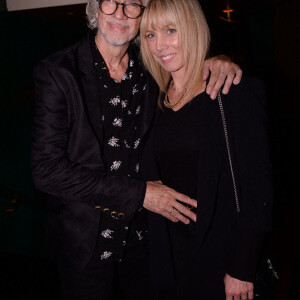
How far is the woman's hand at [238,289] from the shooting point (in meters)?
1.40

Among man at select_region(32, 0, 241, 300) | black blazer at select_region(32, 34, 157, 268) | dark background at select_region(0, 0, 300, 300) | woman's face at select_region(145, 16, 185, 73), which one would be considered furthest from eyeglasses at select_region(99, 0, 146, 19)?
dark background at select_region(0, 0, 300, 300)

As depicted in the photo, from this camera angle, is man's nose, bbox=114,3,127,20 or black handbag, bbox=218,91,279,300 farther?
man's nose, bbox=114,3,127,20

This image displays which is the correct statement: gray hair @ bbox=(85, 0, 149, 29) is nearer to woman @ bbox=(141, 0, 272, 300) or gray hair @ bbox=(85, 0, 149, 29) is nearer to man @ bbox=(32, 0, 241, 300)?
man @ bbox=(32, 0, 241, 300)

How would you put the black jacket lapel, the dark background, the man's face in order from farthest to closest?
1. the dark background
2. the man's face
3. the black jacket lapel

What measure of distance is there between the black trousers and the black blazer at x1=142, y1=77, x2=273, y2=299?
0.52m

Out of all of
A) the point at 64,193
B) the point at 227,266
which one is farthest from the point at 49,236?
the point at 227,266

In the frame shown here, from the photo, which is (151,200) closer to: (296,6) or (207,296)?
(207,296)

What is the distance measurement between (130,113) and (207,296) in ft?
3.32

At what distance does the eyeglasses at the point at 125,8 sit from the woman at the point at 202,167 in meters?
0.07

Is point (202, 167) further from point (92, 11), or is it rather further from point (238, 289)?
point (92, 11)

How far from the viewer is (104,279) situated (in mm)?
1781

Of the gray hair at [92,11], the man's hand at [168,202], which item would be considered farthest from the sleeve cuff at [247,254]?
the gray hair at [92,11]

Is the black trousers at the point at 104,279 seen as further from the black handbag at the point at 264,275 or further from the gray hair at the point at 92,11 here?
the gray hair at the point at 92,11

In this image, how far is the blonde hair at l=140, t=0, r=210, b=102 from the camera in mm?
1618
